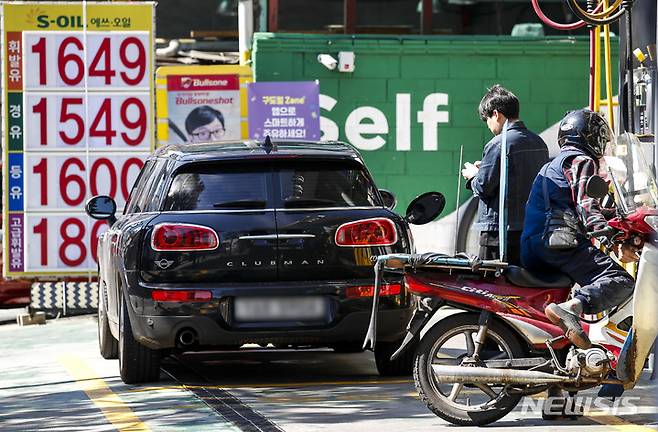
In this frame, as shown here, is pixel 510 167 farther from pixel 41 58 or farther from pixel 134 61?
pixel 41 58

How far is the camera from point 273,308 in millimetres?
9117

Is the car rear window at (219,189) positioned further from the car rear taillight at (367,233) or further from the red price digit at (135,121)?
the red price digit at (135,121)

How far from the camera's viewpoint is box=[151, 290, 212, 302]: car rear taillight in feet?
29.7

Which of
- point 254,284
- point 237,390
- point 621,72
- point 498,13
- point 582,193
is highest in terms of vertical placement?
point 498,13

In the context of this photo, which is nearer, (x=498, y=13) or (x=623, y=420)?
(x=623, y=420)

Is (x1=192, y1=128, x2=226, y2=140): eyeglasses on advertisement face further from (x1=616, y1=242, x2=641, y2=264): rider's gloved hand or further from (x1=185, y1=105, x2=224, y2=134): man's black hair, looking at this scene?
(x1=616, y1=242, x2=641, y2=264): rider's gloved hand

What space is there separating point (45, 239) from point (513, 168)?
23.5 ft

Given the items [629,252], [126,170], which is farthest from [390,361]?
[126,170]

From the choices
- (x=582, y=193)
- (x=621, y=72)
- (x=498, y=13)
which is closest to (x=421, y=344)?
(x=582, y=193)

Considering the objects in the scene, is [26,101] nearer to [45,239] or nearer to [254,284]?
[45,239]

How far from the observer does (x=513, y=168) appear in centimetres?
963

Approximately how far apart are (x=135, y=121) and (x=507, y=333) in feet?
28.1

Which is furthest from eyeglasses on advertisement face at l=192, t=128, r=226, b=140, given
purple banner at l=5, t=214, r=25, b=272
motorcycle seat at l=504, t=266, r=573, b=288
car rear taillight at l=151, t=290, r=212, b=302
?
motorcycle seat at l=504, t=266, r=573, b=288

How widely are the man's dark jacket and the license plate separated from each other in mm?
1431
